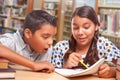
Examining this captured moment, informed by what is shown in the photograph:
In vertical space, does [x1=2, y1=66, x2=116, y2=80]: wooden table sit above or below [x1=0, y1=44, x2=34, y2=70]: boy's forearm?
below

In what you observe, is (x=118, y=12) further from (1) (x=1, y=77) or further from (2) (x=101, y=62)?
(1) (x=1, y=77)

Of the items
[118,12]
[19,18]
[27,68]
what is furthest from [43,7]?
[27,68]

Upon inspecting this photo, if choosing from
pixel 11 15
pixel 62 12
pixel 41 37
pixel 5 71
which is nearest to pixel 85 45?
pixel 41 37

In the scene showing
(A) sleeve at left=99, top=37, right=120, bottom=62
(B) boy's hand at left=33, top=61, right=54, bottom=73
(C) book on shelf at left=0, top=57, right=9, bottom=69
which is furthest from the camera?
(A) sleeve at left=99, top=37, right=120, bottom=62

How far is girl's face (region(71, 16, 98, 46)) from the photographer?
1.49 m

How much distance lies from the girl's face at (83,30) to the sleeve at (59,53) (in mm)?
115

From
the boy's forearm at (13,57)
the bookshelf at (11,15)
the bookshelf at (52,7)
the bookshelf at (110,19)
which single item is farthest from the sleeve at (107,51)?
the bookshelf at (11,15)

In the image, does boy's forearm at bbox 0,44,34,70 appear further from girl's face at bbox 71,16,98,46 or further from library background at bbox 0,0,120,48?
library background at bbox 0,0,120,48

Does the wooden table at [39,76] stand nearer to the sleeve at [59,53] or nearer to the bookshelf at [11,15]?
the sleeve at [59,53]

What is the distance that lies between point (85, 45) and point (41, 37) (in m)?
0.33

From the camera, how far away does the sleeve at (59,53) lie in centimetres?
156

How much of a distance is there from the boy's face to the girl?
0.52ft

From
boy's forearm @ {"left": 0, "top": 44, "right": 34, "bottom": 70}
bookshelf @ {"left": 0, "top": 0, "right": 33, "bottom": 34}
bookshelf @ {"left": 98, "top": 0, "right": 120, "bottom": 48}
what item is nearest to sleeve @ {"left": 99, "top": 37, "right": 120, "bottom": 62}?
boy's forearm @ {"left": 0, "top": 44, "right": 34, "bottom": 70}

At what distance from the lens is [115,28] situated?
10.9 ft
